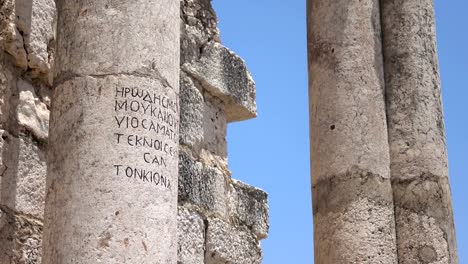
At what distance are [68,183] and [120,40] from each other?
0.86 metres

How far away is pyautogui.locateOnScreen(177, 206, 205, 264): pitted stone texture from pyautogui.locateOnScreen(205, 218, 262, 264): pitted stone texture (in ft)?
0.52

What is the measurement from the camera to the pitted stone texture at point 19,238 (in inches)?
222

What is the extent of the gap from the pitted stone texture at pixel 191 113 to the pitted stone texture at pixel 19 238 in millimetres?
1713

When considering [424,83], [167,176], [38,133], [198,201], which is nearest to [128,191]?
[167,176]

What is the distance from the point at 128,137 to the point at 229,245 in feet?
9.49

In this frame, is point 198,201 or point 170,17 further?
point 198,201

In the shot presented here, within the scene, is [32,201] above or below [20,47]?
below

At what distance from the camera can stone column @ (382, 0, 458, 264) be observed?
293 inches

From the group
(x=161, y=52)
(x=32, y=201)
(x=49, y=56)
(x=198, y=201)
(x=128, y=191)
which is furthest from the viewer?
(x=198, y=201)

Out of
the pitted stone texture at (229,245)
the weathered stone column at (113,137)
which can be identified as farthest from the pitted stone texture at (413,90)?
the weathered stone column at (113,137)

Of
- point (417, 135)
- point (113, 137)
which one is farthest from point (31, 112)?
point (417, 135)

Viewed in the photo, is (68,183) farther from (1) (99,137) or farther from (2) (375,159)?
(2) (375,159)

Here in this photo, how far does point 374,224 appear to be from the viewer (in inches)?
290

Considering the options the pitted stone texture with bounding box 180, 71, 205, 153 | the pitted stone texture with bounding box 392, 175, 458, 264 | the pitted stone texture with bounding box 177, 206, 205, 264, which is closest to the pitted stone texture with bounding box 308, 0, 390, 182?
the pitted stone texture with bounding box 392, 175, 458, 264
